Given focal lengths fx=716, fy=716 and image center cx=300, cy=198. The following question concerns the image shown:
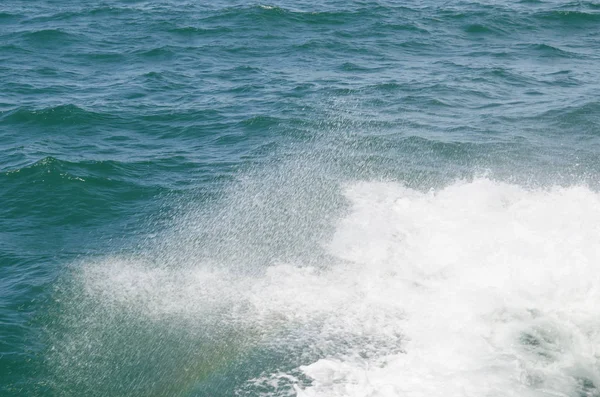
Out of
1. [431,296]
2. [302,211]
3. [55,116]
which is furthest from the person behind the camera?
[55,116]

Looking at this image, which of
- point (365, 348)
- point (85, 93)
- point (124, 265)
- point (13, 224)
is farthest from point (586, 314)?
point (85, 93)

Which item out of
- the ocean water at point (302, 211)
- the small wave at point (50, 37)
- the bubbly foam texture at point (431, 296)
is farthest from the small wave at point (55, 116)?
the bubbly foam texture at point (431, 296)

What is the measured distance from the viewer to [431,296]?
23.2m

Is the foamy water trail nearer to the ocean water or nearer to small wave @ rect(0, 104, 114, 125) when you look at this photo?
the ocean water

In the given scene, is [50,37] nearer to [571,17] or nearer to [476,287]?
[571,17]

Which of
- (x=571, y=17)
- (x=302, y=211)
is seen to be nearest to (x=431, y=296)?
(x=302, y=211)

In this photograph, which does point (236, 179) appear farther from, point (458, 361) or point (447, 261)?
point (458, 361)

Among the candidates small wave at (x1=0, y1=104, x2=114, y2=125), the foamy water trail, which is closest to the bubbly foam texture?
the foamy water trail

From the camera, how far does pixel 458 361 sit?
20.1 m

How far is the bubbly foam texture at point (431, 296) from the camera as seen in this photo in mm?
19562

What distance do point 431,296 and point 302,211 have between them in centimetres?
735

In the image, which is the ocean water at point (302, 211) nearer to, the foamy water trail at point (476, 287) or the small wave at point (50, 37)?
the foamy water trail at point (476, 287)

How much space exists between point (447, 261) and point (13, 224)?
16.7 m

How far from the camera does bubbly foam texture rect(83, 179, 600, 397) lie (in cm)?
1956
